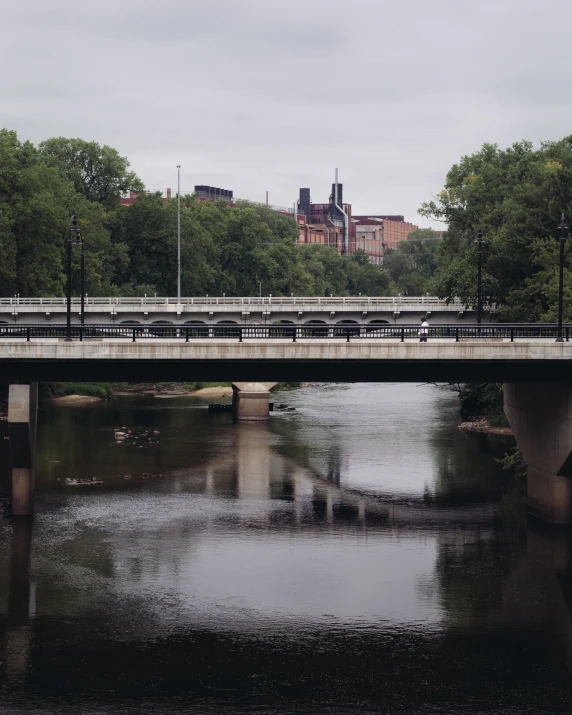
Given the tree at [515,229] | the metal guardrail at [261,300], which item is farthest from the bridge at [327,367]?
the metal guardrail at [261,300]

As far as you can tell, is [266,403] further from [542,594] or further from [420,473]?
[542,594]

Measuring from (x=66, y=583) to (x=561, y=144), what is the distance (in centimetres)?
6156

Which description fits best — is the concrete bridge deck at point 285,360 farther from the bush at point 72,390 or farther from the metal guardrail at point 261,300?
the bush at point 72,390

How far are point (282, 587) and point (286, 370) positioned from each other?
1079cm

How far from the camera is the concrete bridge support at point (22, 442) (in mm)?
43250

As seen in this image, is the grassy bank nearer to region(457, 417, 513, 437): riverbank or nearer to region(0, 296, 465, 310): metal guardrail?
region(0, 296, 465, 310): metal guardrail

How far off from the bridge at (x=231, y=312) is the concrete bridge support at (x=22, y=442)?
32766 mm

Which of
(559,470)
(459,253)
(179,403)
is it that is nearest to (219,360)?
(559,470)

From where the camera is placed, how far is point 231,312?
8025 centimetres

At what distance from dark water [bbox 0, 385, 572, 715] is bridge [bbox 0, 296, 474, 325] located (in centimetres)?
1993

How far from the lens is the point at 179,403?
83750mm

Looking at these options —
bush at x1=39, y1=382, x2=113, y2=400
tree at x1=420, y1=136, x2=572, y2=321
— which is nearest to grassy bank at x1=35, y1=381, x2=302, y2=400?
bush at x1=39, y1=382, x2=113, y2=400

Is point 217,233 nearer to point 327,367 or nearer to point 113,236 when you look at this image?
point 113,236

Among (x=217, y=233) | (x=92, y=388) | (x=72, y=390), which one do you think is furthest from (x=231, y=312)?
(x=217, y=233)
